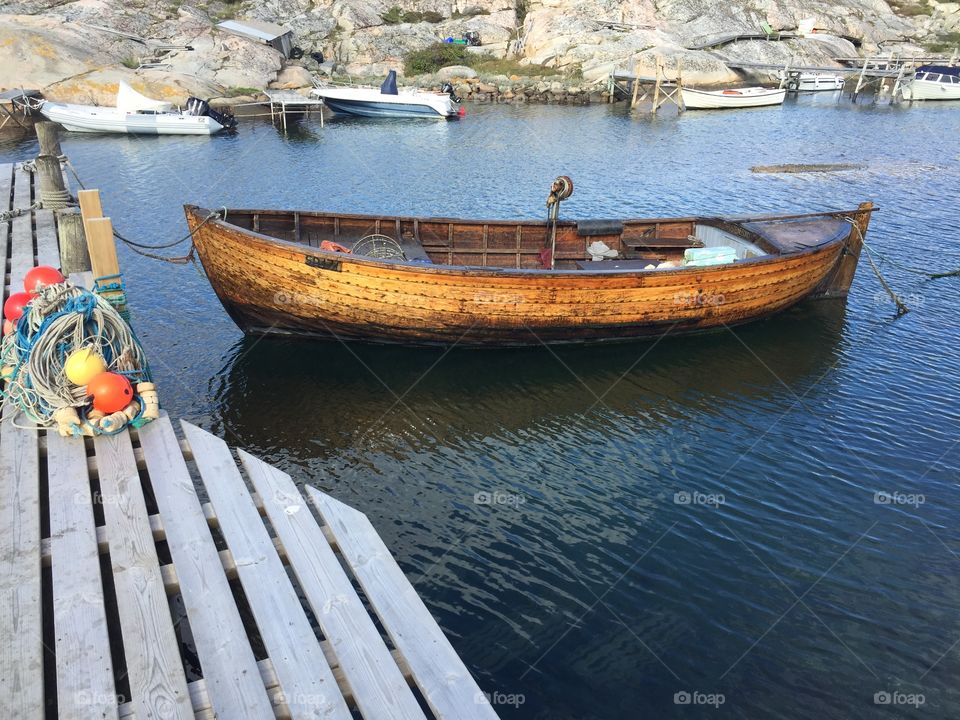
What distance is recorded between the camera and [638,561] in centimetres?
1072

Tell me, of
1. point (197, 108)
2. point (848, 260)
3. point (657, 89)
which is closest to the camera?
point (848, 260)

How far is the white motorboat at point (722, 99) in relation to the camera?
52.6m

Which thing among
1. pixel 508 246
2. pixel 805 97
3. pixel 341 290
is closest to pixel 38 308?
pixel 341 290

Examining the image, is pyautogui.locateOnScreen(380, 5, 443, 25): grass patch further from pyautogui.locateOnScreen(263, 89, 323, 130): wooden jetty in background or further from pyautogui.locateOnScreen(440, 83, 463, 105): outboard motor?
pyautogui.locateOnScreen(263, 89, 323, 130): wooden jetty in background

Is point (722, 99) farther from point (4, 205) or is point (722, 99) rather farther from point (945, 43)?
point (4, 205)

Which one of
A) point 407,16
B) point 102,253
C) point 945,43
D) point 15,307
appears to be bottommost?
point 15,307

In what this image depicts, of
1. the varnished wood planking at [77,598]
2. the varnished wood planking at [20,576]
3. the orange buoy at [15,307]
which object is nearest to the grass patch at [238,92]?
the orange buoy at [15,307]

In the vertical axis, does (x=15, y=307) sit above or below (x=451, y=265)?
above

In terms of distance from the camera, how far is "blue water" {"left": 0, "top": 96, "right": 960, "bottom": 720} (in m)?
9.07

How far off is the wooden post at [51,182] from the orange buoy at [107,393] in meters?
8.76

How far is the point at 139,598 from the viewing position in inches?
223

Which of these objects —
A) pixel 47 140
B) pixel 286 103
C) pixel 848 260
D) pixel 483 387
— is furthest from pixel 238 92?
pixel 848 260

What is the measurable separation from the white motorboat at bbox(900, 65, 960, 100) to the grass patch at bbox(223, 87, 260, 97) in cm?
5022

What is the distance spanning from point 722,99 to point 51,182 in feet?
161
